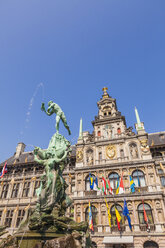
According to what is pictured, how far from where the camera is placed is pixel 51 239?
267 inches

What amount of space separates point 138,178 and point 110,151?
16.5 feet

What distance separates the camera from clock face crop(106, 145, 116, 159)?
2417 centimetres

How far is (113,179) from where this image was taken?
22703mm

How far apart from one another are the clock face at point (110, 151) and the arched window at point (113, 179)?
7.81 ft

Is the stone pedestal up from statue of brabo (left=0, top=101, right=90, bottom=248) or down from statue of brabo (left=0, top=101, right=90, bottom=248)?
down

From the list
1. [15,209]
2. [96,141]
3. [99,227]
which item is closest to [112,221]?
[99,227]

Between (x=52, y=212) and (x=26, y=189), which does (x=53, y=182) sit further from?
(x=26, y=189)

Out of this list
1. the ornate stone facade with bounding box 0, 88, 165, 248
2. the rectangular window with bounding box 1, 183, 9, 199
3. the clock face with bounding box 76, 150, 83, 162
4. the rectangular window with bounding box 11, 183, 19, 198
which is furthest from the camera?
the rectangular window with bounding box 1, 183, 9, 199

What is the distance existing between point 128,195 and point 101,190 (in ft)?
11.1

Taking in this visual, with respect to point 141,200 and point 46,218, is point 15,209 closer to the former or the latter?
point 141,200

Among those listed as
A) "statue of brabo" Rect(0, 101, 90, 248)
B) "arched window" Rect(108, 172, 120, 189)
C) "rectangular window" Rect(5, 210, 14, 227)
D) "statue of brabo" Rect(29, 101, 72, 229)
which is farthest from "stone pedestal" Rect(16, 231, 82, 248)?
"rectangular window" Rect(5, 210, 14, 227)

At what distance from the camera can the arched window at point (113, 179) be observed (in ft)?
73.1

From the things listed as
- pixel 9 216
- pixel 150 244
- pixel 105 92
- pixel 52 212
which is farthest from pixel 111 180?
pixel 105 92

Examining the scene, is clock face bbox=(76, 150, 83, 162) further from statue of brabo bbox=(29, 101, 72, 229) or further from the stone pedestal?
the stone pedestal
